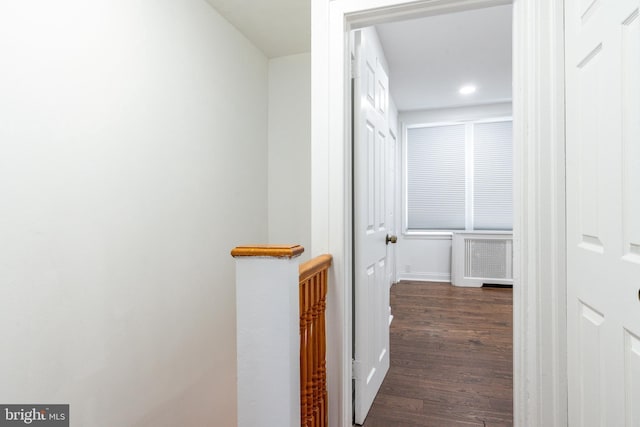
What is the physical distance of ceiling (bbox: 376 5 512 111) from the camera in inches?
111

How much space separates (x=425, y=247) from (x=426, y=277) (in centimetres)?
48

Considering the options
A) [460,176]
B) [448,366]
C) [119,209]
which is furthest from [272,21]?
[460,176]

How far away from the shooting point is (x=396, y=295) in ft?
15.3

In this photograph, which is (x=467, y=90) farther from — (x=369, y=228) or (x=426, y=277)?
(x=369, y=228)

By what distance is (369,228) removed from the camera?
6.75ft

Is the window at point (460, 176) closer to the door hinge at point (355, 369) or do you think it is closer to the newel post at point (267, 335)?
the door hinge at point (355, 369)

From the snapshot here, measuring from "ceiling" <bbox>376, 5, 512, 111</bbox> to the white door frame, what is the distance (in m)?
1.41

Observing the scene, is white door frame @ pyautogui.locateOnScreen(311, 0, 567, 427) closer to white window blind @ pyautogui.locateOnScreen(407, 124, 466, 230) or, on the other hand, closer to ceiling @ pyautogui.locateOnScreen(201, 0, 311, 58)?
ceiling @ pyautogui.locateOnScreen(201, 0, 311, 58)

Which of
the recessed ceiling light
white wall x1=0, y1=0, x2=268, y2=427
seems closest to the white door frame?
white wall x1=0, y1=0, x2=268, y2=427

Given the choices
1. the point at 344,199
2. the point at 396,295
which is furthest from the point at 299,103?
the point at 396,295

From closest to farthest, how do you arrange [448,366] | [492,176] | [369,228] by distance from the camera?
1. [369,228]
2. [448,366]
3. [492,176]

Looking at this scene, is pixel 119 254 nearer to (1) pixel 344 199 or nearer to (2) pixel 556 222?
Answer: (1) pixel 344 199

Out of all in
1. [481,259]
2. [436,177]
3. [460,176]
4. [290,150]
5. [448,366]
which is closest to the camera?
[448,366]

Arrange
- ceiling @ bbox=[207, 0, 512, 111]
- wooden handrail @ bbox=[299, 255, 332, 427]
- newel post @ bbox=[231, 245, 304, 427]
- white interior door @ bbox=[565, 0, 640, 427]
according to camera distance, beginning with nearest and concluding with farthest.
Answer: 1. white interior door @ bbox=[565, 0, 640, 427]
2. newel post @ bbox=[231, 245, 304, 427]
3. wooden handrail @ bbox=[299, 255, 332, 427]
4. ceiling @ bbox=[207, 0, 512, 111]
